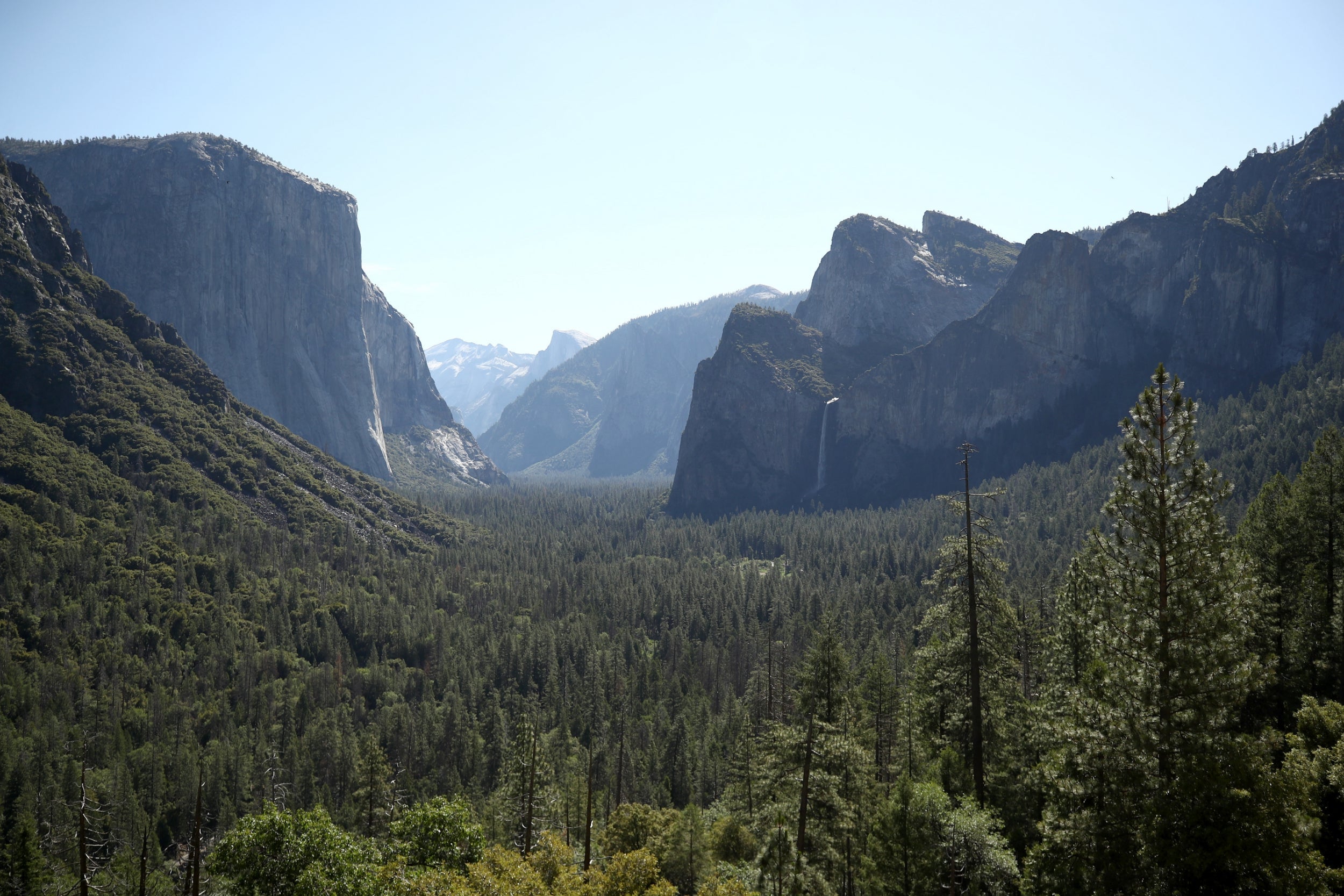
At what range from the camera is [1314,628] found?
38.1 m

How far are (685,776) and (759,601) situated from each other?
67182 mm

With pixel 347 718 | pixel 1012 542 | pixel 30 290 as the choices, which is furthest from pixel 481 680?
pixel 30 290

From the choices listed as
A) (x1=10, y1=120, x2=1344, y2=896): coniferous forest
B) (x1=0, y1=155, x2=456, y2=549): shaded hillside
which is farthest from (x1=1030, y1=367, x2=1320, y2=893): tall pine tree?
(x1=0, y1=155, x2=456, y2=549): shaded hillside

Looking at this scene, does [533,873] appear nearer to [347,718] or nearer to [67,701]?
[347,718]

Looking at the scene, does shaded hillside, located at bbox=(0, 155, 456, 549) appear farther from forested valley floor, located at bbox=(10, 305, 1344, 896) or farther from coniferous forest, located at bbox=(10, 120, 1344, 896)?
forested valley floor, located at bbox=(10, 305, 1344, 896)

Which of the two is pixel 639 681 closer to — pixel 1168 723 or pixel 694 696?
pixel 694 696

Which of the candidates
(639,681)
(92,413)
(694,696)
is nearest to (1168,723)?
(694,696)

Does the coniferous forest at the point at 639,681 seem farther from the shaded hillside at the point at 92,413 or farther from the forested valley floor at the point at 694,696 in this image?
the shaded hillside at the point at 92,413

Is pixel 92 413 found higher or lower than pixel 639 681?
higher

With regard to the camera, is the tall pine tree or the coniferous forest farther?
the coniferous forest

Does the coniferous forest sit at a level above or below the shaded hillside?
below

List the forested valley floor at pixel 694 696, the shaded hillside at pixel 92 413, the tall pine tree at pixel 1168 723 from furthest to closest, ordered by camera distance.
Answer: the shaded hillside at pixel 92 413
the forested valley floor at pixel 694 696
the tall pine tree at pixel 1168 723

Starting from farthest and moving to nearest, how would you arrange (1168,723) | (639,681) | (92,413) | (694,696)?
(92,413), (639,681), (694,696), (1168,723)

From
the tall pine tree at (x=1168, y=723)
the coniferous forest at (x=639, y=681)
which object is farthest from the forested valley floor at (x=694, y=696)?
the coniferous forest at (x=639, y=681)
